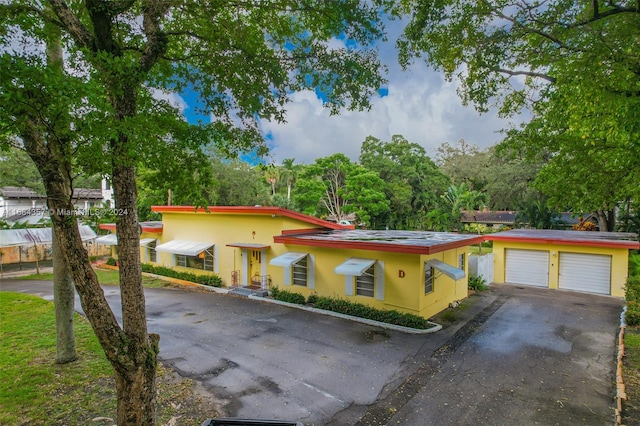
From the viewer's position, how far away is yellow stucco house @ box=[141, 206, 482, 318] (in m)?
11.4

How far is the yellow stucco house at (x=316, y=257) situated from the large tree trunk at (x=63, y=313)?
657cm

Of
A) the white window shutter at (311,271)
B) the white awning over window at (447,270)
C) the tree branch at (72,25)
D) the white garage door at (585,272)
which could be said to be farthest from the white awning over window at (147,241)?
the white garage door at (585,272)

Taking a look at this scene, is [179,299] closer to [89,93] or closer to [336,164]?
[89,93]

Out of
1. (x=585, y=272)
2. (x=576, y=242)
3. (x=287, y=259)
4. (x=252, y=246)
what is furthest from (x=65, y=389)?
(x=585, y=272)

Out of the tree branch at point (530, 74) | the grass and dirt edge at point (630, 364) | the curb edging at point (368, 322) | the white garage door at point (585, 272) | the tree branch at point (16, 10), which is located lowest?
the curb edging at point (368, 322)

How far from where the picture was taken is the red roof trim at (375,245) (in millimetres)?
10764

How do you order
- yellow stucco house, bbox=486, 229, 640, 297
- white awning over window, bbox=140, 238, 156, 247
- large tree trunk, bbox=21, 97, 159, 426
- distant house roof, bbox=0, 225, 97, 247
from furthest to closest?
1. white awning over window, bbox=140, 238, 156, 247
2. distant house roof, bbox=0, 225, 97, 247
3. yellow stucco house, bbox=486, 229, 640, 297
4. large tree trunk, bbox=21, 97, 159, 426

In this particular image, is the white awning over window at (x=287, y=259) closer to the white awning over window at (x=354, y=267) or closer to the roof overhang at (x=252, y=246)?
the roof overhang at (x=252, y=246)

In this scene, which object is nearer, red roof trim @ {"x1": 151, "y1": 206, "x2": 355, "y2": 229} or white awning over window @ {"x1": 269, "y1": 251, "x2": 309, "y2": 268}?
white awning over window @ {"x1": 269, "y1": 251, "x2": 309, "y2": 268}

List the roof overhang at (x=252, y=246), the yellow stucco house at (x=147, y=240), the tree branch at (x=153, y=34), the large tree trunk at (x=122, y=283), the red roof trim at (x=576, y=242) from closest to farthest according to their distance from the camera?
the large tree trunk at (x=122, y=283) → the tree branch at (x=153, y=34) → the red roof trim at (x=576, y=242) → the roof overhang at (x=252, y=246) → the yellow stucco house at (x=147, y=240)

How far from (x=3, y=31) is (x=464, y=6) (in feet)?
23.9

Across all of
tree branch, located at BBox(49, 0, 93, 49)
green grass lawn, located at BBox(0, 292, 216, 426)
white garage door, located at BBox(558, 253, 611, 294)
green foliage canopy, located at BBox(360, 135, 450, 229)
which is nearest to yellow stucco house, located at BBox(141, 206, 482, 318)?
white garage door, located at BBox(558, 253, 611, 294)

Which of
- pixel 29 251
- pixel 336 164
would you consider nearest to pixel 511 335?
pixel 336 164

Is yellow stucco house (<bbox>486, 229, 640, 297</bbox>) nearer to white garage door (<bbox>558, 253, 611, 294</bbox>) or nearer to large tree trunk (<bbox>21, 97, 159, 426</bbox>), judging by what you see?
white garage door (<bbox>558, 253, 611, 294</bbox>)
